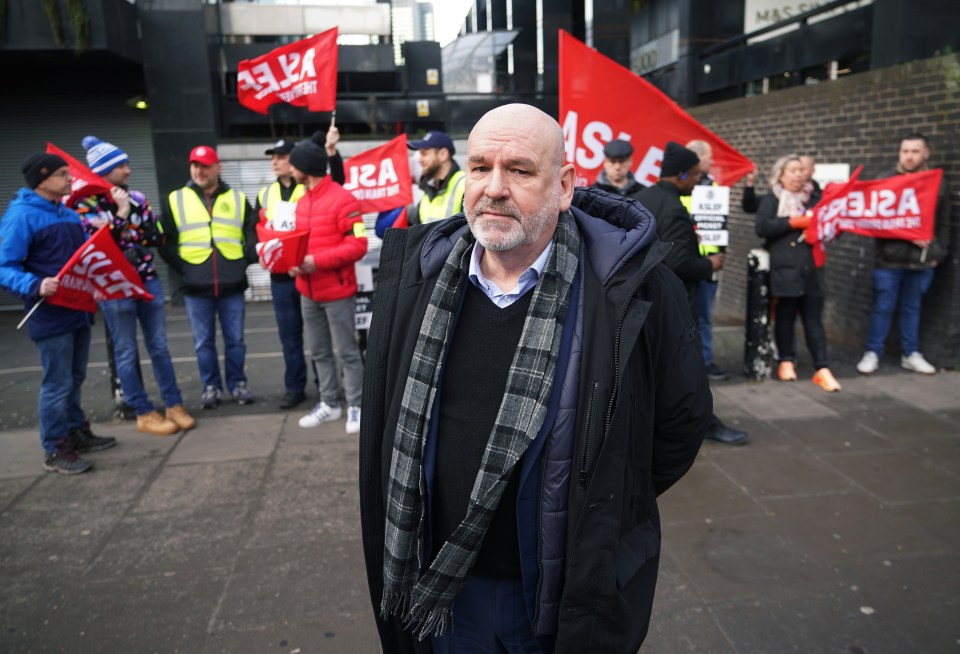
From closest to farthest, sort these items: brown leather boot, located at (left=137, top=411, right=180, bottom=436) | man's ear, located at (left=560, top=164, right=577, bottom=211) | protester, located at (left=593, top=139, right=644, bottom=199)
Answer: man's ear, located at (left=560, top=164, right=577, bottom=211)
brown leather boot, located at (left=137, top=411, right=180, bottom=436)
protester, located at (left=593, top=139, right=644, bottom=199)

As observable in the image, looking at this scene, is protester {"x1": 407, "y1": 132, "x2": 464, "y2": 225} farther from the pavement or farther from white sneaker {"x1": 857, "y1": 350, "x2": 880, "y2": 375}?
white sneaker {"x1": 857, "y1": 350, "x2": 880, "y2": 375}

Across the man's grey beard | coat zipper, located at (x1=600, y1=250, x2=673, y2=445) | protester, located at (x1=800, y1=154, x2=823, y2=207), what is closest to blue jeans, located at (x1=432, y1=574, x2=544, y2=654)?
coat zipper, located at (x1=600, y1=250, x2=673, y2=445)

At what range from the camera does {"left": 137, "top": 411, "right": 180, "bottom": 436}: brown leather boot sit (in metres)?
5.80

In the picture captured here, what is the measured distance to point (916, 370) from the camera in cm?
704

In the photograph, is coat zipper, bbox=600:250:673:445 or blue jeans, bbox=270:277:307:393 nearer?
coat zipper, bbox=600:250:673:445

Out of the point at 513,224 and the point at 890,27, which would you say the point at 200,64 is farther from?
the point at 513,224

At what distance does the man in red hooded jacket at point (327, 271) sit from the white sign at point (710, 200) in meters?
2.89

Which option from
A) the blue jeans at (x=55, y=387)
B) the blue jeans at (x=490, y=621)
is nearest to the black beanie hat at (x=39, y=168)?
the blue jeans at (x=55, y=387)

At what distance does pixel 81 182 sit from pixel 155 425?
6.31 feet

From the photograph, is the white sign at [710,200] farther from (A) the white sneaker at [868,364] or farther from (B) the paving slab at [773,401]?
(A) the white sneaker at [868,364]

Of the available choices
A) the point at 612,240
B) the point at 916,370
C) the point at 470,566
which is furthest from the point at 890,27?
the point at 470,566

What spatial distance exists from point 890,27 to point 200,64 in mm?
9867

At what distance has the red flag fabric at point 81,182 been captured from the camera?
17.4 ft

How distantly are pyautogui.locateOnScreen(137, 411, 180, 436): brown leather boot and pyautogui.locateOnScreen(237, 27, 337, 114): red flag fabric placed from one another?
3.24 meters
